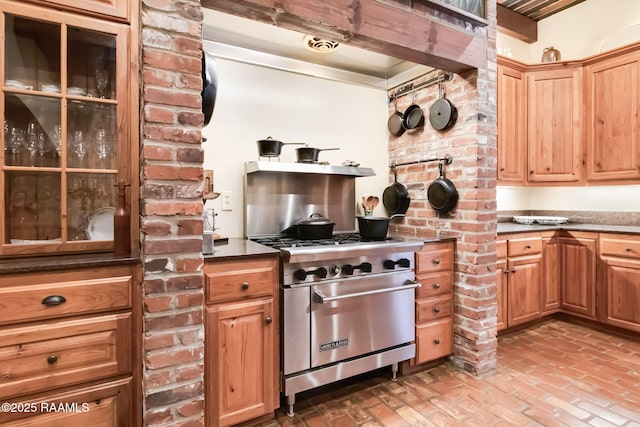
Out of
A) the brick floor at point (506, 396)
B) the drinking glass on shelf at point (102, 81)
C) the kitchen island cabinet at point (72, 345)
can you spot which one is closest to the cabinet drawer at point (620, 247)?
the brick floor at point (506, 396)

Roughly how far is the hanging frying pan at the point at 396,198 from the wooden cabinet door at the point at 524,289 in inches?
39.9

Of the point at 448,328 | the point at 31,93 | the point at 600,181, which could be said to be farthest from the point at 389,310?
the point at 600,181

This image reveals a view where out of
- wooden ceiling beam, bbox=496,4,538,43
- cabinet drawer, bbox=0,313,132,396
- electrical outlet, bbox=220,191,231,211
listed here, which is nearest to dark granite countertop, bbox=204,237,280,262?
cabinet drawer, bbox=0,313,132,396

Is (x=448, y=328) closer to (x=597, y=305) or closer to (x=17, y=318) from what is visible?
(x=597, y=305)

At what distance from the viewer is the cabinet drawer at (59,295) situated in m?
1.18

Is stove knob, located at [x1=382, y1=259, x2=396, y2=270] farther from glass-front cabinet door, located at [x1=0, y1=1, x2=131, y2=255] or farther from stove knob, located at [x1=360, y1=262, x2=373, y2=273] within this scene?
glass-front cabinet door, located at [x1=0, y1=1, x2=131, y2=255]

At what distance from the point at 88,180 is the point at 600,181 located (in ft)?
13.6

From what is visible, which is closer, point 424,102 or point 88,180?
point 88,180

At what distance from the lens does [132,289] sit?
1.36 meters

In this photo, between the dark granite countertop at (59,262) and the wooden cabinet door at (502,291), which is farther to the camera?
the wooden cabinet door at (502,291)

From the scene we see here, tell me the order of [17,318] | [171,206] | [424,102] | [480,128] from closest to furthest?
[17,318], [171,206], [480,128], [424,102]

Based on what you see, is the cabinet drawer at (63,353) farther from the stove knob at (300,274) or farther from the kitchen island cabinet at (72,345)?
the stove knob at (300,274)

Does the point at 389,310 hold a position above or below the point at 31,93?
below

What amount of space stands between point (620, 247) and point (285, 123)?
2985 mm
